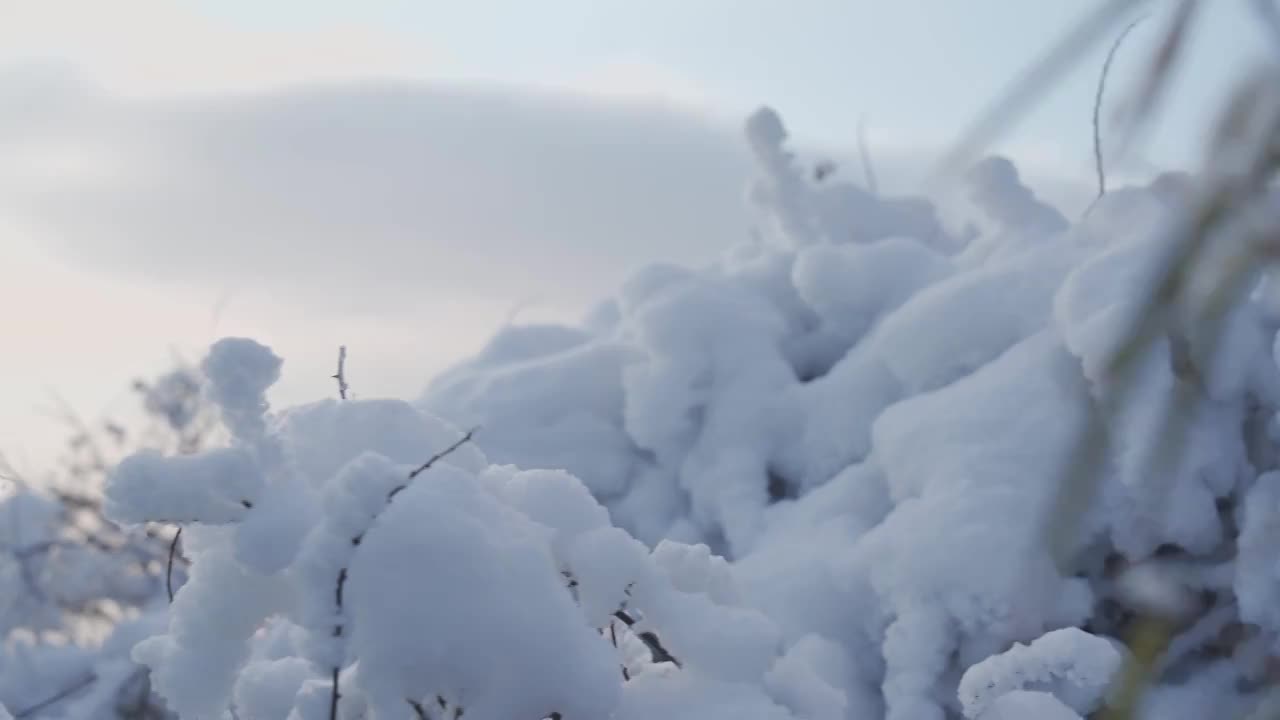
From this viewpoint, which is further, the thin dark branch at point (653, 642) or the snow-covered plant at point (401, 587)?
the thin dark branch at point (653, 642)

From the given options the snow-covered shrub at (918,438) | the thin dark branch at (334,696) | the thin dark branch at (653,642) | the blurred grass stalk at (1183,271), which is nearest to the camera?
the blurred grass stalk at (1183,271)

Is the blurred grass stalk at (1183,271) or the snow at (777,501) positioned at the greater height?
the blurred grass stalk at (1183,271)

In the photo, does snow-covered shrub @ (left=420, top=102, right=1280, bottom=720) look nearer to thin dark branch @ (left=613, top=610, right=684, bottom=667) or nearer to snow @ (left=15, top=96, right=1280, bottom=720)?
snow @ (left=15, top=96, right=1280, bottom=720)

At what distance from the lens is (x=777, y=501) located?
12.0 feet

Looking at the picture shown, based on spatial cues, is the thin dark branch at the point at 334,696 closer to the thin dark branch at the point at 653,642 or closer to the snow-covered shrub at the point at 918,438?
the thin dark branch at the point at 653,642

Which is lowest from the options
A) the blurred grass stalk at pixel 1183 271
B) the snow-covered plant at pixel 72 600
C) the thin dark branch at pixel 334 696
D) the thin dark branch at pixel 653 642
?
the snow-covered plant at pixel 72 600

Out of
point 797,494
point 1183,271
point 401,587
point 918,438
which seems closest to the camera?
point 1183,271

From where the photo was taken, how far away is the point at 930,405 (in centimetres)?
305

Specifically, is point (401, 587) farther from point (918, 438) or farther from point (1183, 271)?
point (918, 438)

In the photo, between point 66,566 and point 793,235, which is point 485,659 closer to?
point 793,235

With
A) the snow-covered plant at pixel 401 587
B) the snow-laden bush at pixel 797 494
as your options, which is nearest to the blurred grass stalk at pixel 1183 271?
the snow-laden bush at pixel 797 494

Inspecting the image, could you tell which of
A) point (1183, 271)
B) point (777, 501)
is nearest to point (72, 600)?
point (777, 501)

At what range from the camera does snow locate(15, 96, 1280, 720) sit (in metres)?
1.53

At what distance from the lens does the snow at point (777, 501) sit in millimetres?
1533
